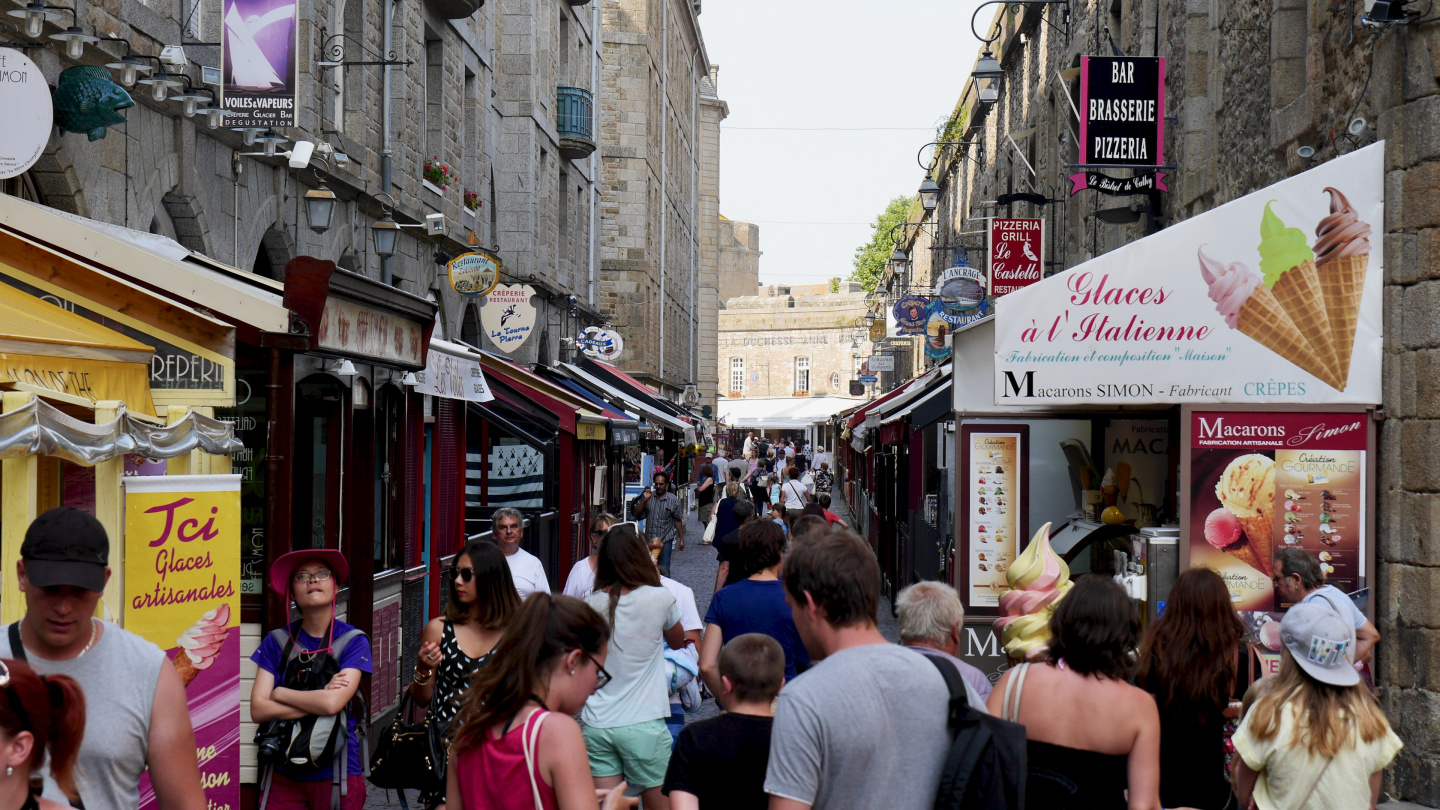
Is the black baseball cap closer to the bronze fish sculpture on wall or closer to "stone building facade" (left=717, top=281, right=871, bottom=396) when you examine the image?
the bronze fish sculpture on wall

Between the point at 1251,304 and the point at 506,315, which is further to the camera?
the point at 506,315

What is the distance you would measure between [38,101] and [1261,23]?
27.7 ft

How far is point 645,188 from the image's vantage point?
40312mm

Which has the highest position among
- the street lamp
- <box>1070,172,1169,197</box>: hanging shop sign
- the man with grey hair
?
the street lamp

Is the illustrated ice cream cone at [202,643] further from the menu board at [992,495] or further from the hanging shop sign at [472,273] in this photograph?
the hanging shop sign at [472,273]

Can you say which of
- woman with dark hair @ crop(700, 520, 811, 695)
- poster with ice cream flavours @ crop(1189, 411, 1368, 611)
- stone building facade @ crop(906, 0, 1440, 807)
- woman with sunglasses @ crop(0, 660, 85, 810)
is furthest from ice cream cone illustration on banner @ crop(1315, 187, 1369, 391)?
woman with sunglasses @ crop(0, 660, 85, 810)

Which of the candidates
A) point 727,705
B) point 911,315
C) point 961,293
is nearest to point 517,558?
point 727,705

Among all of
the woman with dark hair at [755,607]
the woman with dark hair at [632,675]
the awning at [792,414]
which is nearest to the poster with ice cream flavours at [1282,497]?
the woman with dark hair at [755,607]

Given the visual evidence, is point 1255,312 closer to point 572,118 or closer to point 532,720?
point 532,720

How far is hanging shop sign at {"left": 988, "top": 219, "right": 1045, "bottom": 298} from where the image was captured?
17.7 meters

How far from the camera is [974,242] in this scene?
2928 cm

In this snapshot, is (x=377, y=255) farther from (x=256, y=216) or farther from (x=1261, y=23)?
(x=1261, y=23)

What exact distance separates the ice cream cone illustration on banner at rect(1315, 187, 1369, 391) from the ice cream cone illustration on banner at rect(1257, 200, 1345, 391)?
33 millimetres

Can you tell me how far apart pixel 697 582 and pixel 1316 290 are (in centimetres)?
1171
